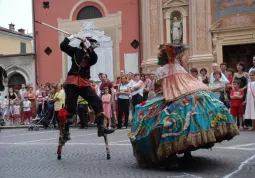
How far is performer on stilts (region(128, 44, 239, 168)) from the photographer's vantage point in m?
5.77

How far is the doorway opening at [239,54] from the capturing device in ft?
76.8

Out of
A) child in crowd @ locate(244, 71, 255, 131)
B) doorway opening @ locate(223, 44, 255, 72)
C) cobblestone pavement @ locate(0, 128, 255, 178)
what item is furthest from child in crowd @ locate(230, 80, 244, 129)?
doorway opening @ locate(223, 44, 255, 72)

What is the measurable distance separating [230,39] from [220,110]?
1751cm

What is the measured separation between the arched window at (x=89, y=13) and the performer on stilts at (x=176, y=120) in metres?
20.8

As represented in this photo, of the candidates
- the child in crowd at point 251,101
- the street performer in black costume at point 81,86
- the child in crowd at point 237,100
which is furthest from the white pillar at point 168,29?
the street performer in black costume at point 81,86

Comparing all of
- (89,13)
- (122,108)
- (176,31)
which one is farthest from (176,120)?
(89,13)

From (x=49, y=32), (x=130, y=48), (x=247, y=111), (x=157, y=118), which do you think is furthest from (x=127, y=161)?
(x=49, y=32)

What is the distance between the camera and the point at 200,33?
23.1 m

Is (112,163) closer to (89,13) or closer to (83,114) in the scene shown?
(83,114)

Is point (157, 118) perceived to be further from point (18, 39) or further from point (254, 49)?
point (18, 39)

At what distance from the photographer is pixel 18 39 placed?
4831cm

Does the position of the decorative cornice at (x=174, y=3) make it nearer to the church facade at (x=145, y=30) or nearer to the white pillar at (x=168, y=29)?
the church facade at (x=145, y=30)

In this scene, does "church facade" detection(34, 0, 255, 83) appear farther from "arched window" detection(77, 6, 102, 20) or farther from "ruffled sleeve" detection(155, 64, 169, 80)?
"ruffled sleeve" detection(155, 64, 169, 80)

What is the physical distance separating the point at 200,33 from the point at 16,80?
497 inches
